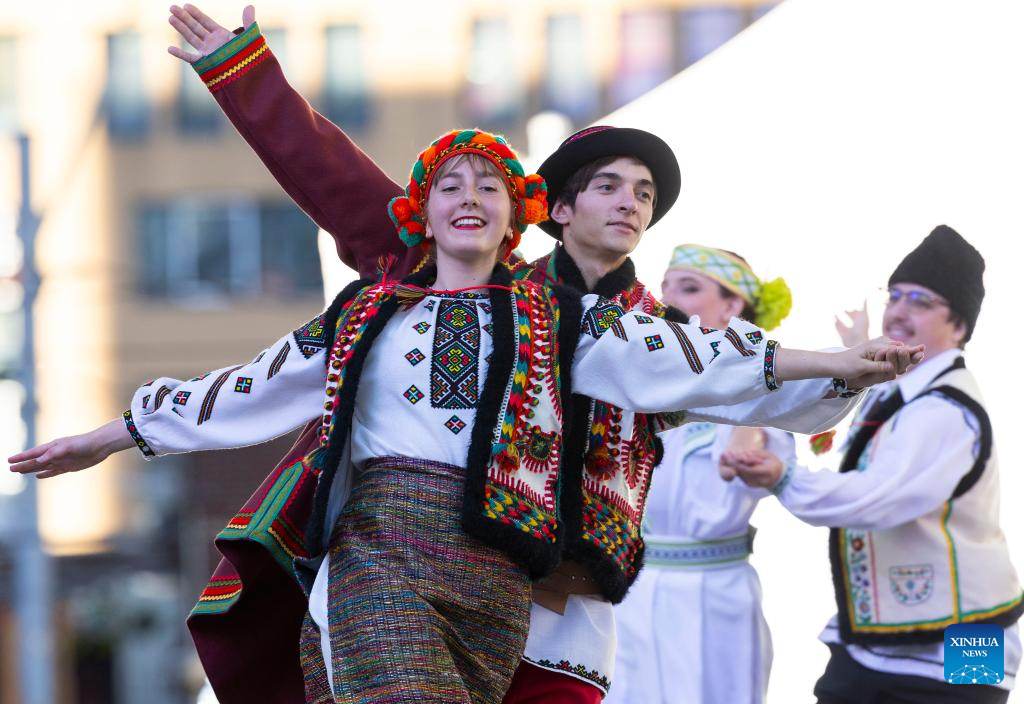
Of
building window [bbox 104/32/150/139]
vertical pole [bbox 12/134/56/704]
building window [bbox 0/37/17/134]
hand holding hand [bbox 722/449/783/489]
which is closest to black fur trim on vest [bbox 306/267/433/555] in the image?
hand holding hand [bbox 722/449/783/489]

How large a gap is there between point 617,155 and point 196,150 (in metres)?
14.5

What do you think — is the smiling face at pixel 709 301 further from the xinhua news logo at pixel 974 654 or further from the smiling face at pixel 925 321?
the xinhua news logo at pixel 974 654

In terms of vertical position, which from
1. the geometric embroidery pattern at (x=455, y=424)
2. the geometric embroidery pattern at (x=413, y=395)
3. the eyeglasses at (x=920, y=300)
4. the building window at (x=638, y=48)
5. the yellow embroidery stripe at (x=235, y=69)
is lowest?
the geometric embroidery pattern at (x=455, y=424)

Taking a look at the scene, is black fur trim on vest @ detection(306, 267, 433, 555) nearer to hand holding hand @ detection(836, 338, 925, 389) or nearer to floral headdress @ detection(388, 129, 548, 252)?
floral headdress @ detection(388, 129, 548, 252)

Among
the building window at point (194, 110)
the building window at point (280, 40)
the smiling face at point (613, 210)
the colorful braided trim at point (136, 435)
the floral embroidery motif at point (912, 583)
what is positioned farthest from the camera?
the building window at point (194, 110)

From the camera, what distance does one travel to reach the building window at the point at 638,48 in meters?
16.8

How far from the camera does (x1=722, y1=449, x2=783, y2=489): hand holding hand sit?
4676mm

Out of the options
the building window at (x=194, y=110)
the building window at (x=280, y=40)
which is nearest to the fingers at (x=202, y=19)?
the building window at (x=280, y=40)

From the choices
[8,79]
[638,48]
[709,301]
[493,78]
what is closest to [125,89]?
[8,79]

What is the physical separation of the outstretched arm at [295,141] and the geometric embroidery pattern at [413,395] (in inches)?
22.2

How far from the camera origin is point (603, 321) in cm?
318

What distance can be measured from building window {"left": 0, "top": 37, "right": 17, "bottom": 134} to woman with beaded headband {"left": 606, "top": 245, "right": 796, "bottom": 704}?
14659mm

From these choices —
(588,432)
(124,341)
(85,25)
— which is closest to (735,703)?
(588,432)

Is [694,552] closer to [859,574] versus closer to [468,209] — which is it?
[859,574]
